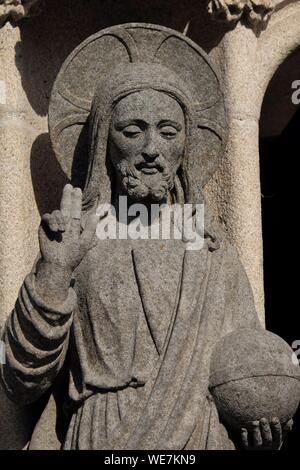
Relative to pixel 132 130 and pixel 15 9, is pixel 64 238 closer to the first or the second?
pixel 132 130

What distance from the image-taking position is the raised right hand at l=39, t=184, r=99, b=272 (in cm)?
671

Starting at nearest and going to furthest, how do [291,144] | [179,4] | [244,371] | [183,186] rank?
[244,371], [183,186], [179,4], [291,144]

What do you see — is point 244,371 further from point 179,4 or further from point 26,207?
point 179,4

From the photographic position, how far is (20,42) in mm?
7582

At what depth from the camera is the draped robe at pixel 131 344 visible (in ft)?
22.1

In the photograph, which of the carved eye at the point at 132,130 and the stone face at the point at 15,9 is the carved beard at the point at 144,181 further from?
the stone face at the point at 15,9

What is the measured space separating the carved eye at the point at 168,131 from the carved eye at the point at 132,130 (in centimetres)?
9

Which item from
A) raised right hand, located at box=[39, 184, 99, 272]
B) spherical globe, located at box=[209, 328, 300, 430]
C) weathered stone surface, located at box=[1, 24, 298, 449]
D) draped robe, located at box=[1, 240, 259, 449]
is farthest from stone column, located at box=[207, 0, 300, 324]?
raised right hand, located at box=[39, 184, 99, 272]

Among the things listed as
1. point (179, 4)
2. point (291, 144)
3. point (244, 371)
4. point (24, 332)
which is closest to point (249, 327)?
point (244, 371)

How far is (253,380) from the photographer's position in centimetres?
670

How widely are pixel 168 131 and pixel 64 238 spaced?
63 cm

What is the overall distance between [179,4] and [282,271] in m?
2.51

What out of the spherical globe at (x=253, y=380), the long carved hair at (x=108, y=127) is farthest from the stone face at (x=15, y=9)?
the spherical globe at (x=253, y=380)

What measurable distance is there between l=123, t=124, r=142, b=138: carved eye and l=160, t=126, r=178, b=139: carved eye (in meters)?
0.09
